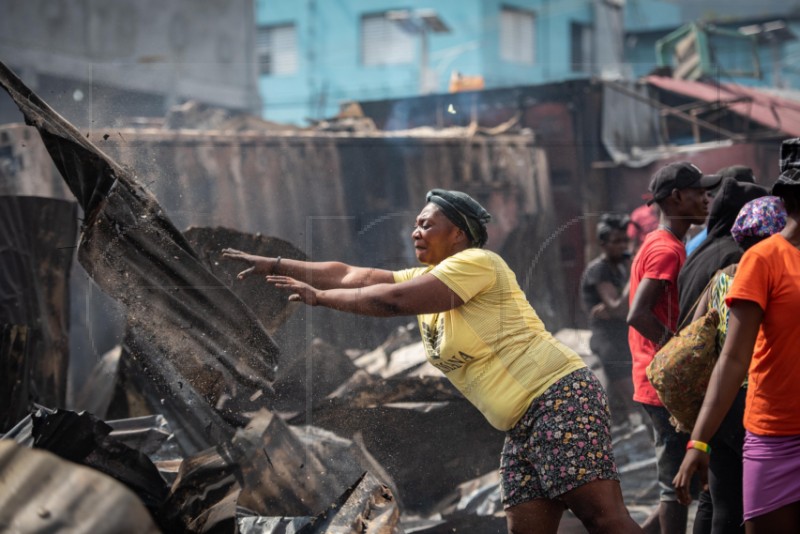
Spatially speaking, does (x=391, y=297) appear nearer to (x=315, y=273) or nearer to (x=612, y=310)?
(x=315, y=273)

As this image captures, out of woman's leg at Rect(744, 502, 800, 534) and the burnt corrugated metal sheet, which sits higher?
the burnt corrugated metal sheet

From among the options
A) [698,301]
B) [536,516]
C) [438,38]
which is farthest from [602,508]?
[438,38]

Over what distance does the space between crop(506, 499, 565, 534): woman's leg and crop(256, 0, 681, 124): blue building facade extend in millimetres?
23650

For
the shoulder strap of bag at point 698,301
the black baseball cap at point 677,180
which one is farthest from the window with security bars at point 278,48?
the shoulder strap of bag at point 698,301

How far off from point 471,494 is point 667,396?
1606mm

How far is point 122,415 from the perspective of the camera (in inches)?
212

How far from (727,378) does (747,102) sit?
1014cm

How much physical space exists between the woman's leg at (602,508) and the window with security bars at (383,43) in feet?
85.0

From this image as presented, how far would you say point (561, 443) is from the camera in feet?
10.8

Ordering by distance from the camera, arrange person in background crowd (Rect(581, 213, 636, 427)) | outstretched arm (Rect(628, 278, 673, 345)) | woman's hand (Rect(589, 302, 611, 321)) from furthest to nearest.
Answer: woman's hand (Rect(589, 302, 611, 321)) → person in background crowd (Rect(581, 213, 636, 427)) → outstretched arm (Rect(628, 278, 673, 345))

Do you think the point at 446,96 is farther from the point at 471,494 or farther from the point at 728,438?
the point at 728,438

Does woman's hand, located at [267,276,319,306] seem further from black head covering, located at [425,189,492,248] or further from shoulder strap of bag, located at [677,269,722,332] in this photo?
shoulder strap of bag, located at [677,269,722,332]

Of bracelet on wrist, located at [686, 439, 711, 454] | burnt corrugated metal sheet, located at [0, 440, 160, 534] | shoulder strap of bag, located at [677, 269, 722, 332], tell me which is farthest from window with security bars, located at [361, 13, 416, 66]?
burnt corrugated metal sheet, located at [0, 440, 160, 534]

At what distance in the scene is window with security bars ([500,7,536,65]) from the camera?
92.9 ft
